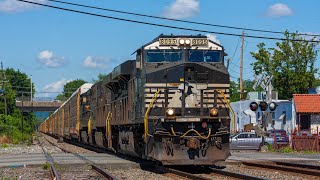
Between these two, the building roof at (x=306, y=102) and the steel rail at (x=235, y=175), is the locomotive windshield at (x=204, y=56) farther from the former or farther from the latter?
the building roof at (x=306, y=102)

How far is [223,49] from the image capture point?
1750 centimetres

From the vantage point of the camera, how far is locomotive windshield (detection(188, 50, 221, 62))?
17.0 m

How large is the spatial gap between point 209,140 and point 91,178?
352cm

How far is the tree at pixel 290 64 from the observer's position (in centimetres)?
5844

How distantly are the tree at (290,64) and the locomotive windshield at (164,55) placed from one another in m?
42.3

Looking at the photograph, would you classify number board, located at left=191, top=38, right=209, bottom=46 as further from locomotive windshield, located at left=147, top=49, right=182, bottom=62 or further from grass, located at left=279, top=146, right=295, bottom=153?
Result: grass, located at left=279, top=146, right=295, bottom=153

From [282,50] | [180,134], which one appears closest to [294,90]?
[282,50]

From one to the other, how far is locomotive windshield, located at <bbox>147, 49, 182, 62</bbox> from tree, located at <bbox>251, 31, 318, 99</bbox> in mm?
42310

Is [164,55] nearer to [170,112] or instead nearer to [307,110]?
[170,112]

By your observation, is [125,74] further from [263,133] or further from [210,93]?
[263,133]

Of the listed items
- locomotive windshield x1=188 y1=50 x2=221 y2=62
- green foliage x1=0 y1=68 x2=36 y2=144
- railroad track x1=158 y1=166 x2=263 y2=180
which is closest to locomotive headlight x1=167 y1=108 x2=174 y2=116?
railroad track x1=158 y1=166 x2=263 y2=180

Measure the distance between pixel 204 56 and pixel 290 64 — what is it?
4436cm

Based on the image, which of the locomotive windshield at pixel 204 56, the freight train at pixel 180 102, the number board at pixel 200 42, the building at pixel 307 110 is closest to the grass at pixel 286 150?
the building at pixel 307 110

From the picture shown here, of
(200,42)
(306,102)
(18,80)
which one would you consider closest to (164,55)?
(200,42)
